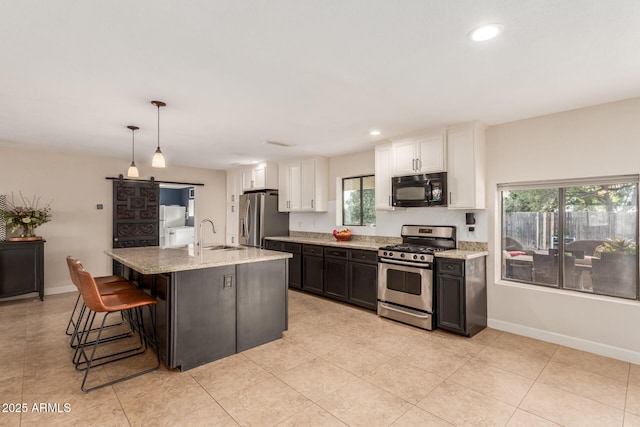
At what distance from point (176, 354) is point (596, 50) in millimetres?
3756

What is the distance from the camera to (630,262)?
304 centimetres

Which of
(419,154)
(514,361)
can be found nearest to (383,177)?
(419,154)

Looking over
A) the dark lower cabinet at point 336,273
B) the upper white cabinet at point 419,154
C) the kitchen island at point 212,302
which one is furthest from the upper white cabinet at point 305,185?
the kitchen island at point 212,302

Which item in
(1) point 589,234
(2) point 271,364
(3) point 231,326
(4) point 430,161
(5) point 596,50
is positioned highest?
(5) point 596,50

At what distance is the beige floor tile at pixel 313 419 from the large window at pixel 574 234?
2.81 m

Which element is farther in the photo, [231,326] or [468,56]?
[231,326]

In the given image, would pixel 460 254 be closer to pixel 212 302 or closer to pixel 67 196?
pixel 212 302

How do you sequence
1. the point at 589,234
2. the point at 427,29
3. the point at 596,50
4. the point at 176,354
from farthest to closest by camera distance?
the point at 589,234 → the point at 176,354 → the point at 596,50 → the point at 427,29

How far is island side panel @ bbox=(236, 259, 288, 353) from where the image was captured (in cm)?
311

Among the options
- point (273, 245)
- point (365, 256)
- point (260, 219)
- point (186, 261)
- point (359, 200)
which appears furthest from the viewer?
point (260, 219)

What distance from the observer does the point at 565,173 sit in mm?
3268

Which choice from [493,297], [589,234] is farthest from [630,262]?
[493,297]

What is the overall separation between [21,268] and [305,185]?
442 cm

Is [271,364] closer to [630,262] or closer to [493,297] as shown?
[493,297]
